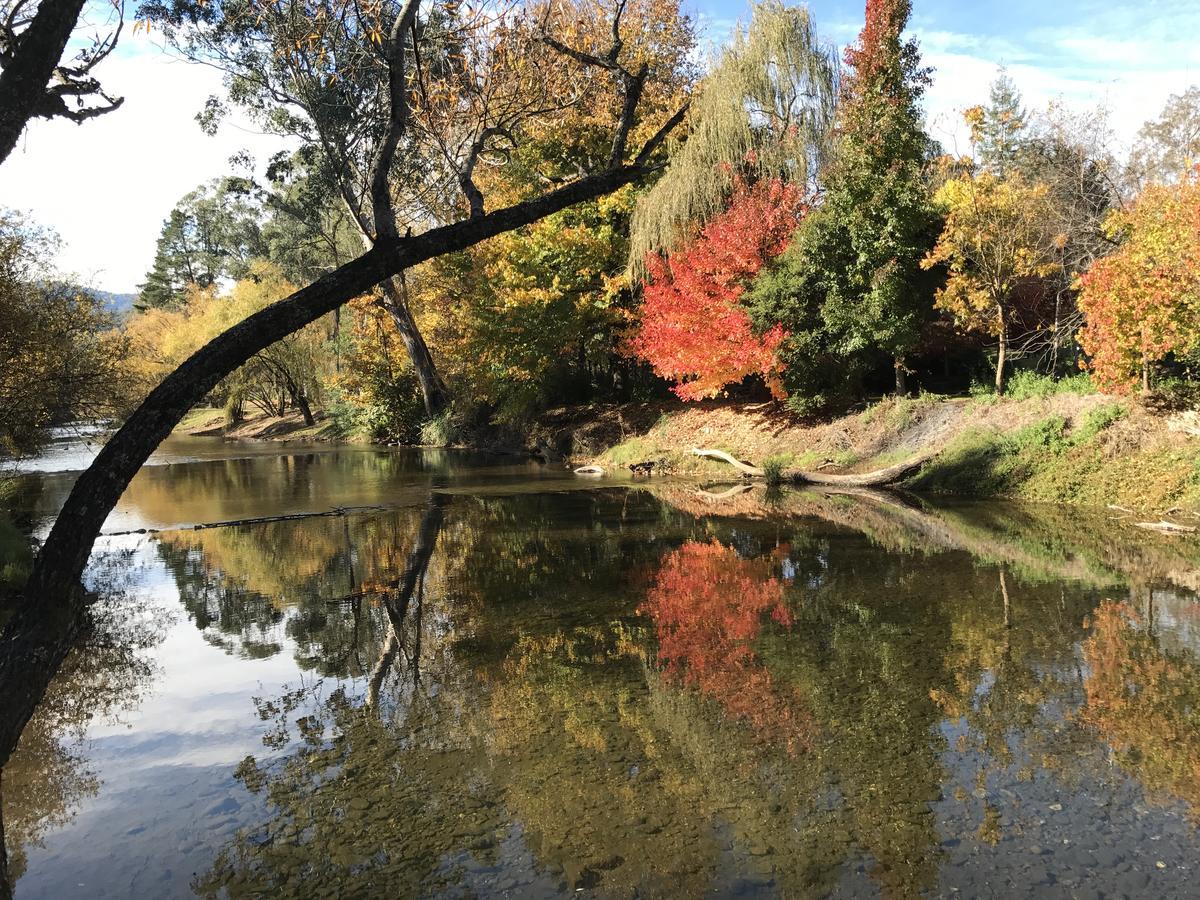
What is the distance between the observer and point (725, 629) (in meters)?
8.13

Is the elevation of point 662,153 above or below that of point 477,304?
above

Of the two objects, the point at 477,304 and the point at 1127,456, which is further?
the point at 477,304

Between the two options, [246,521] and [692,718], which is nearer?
[692,718]

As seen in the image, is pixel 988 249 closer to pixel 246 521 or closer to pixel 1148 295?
pixel 1148 295

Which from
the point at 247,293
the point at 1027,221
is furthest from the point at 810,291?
the point at 247,293

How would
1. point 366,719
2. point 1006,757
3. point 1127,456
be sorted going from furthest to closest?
point 1127,456 → point 366,719 → point 1006,757

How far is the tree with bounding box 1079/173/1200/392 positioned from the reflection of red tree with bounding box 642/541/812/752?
8374mm

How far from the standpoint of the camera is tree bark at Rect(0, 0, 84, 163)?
4340mm

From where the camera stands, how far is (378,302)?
32.1 m

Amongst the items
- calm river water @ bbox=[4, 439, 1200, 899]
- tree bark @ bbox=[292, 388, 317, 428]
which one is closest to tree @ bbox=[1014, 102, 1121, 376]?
calm river water @ bbox=[4, 439, 1200, 899]

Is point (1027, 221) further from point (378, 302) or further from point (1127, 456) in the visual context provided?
point (378, 302)

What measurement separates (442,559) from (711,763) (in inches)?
308

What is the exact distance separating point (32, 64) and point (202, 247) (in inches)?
3132

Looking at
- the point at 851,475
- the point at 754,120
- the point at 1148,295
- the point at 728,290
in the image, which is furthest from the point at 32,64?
the point at 754,120
